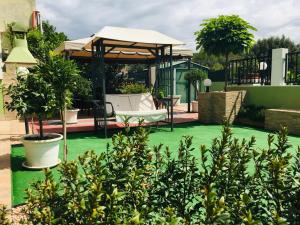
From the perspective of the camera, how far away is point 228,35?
29.8 feet

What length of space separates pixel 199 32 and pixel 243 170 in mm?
8640

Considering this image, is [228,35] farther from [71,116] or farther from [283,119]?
[71,116]

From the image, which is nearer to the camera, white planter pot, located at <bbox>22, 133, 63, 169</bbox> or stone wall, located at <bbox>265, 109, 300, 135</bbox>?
white planter pot, located at <bbox>22, 133, 63, 169</bbox>

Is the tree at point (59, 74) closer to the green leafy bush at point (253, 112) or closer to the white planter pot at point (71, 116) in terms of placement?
the white planter pot at point (71, 116)

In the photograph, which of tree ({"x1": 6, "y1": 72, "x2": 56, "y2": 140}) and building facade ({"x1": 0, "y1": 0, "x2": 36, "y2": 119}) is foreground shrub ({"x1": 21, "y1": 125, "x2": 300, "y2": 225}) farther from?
building facade ({"x1": 0, "y1": 0, "x2": 36, "y2": 119})

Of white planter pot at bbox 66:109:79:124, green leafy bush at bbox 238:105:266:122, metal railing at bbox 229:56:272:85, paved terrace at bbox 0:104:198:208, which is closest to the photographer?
paved terrace at bbox 0:104:198:208

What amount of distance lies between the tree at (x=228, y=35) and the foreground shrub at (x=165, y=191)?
7.77 metres

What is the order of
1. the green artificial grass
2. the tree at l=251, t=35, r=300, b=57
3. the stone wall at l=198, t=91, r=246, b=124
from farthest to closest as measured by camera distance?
the tree at l=251, t=35, r=300, b=57
the stone wall at l=198, t=91, r=246, b=124
the green artificial grass

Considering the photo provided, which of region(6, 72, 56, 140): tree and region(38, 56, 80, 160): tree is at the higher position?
region(38, 56, 80, 160): tree

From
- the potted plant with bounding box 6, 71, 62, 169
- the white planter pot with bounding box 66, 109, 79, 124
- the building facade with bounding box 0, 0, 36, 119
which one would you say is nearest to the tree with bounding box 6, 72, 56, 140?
the potted plant with bounding box 6, 71, 62, 169

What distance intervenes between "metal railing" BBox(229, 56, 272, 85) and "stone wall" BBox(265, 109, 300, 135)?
245cm

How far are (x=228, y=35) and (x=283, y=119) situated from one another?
3373 millimetres

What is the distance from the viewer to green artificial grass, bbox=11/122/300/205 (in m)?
4.31

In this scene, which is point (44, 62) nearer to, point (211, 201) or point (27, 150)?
point (27, 150)
